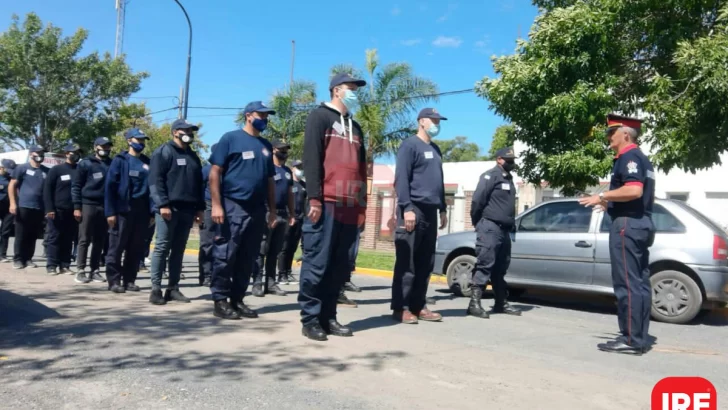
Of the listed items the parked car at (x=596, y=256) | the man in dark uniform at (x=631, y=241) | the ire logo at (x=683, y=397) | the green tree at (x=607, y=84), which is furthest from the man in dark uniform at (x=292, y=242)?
the ire logo at (x=683, y=397)

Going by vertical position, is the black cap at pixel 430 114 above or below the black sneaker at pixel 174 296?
above

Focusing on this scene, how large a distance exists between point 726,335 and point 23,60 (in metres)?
28.1

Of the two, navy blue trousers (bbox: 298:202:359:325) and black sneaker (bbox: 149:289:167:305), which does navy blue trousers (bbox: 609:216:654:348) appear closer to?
navy blue trousers (bbox: 298:202:359:325)

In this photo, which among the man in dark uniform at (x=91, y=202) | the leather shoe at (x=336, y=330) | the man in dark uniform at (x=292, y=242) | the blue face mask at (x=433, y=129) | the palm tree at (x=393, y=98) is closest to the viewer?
the leather shoe at (x=336, y=330)

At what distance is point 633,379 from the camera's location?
4.33m

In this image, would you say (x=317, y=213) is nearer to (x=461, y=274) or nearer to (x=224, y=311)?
(x=224, y=311)

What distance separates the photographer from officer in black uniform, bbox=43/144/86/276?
919cm

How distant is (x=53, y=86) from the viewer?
2778cm

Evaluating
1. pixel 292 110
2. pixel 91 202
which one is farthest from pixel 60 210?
pixel 292 110

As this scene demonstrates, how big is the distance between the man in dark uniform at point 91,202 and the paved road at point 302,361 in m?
1.69

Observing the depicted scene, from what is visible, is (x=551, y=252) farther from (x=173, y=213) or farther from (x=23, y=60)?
(x=23, y=60)

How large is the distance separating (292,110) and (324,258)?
18.3 m

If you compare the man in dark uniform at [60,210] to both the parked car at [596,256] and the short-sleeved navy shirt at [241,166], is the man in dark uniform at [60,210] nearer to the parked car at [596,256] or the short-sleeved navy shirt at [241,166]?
the short-sleeved navy shirt at [241,166]

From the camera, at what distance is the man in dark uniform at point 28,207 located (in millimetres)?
9781
